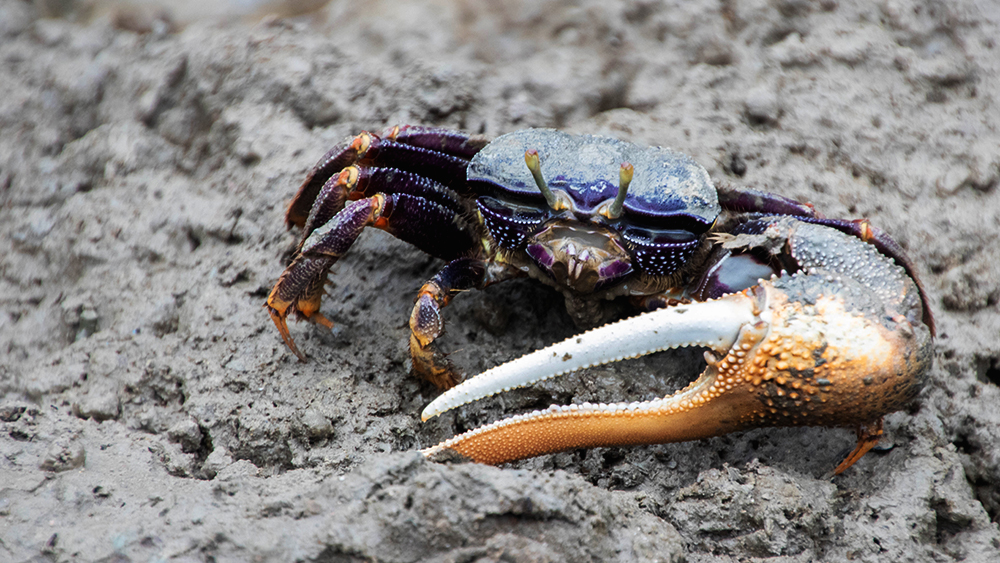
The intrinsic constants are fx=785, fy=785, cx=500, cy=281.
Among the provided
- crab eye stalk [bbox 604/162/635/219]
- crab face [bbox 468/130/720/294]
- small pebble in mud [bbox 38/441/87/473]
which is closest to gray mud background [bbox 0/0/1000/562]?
small pebble in mud [bbox 38/441/87/473]

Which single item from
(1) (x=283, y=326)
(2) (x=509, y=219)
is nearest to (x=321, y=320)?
(1) (x=283, y=326)

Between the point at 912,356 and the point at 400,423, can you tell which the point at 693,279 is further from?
the point at 400,423

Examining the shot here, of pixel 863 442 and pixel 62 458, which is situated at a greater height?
pixel 62 458

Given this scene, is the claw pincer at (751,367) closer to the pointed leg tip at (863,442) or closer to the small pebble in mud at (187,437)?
the pointed leg tip at (863,442)

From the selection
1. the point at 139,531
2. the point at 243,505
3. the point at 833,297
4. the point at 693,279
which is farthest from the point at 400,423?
the point at 833,297

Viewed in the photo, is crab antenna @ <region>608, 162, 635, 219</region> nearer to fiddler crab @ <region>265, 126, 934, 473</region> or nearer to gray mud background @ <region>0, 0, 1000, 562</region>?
fiddler crab @ <region>265, 126, 934, 473</region>

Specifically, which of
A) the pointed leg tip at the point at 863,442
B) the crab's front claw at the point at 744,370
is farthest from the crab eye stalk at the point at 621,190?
the pointed leg tip at the point at 863,442

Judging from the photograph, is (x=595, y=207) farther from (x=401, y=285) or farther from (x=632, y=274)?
(x=401, y=285)
